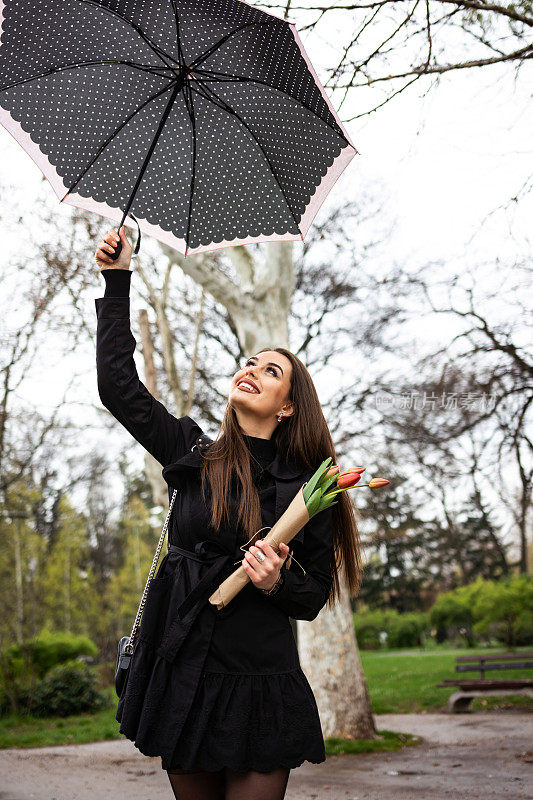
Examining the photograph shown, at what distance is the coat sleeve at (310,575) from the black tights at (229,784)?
442mm

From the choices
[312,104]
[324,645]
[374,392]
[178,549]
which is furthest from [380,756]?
[374,392]

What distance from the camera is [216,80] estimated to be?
109 inches

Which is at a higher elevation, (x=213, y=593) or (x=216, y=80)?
(x=216, y=80)

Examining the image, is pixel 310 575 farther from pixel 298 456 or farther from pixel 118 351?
pixel 118 351

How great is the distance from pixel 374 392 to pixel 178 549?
13.5m

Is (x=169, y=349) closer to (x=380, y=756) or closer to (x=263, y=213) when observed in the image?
(x=380, y=756)

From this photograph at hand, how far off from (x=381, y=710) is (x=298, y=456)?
983 centimetres

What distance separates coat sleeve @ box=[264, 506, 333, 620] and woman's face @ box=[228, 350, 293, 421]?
0.44m

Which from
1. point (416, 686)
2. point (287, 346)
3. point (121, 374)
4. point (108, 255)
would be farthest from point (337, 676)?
point (108, 255)

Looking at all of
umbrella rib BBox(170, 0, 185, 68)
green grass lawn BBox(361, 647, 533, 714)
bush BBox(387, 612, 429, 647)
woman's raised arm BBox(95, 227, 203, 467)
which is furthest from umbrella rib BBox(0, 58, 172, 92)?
bush BBox(387, 612, 429, 647)

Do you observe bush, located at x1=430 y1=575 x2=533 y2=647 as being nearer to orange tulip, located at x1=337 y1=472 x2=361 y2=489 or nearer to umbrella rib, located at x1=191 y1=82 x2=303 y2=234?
umbrella rib, located at x1=191 y1=82 x2=303 y2=234

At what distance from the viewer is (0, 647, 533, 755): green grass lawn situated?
8.41 m

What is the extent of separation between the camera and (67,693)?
41.4ft

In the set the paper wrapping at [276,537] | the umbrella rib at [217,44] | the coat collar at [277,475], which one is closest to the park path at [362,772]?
the coat collar at [277,475]
